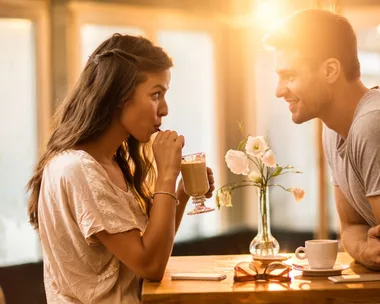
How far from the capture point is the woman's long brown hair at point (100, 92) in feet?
6.42

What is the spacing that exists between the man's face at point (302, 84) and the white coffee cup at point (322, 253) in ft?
1.43

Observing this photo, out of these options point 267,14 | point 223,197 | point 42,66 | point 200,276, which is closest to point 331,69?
point 223,197

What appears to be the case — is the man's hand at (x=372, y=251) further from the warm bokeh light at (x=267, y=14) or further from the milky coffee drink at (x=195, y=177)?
the warm bokeh light at (x=267, y=14)

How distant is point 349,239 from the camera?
6.74 feet

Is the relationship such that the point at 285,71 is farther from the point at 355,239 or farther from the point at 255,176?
the point at 355,239

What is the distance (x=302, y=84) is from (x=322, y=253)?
53 cm

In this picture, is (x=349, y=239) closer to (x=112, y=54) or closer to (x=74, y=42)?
(x=112, y=54)

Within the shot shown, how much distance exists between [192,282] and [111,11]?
122 inches

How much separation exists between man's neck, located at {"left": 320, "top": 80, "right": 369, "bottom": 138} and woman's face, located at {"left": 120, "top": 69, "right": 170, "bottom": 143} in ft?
1.68

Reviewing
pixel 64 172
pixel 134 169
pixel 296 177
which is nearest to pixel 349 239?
pixel 134 169

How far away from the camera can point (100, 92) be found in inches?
77.2

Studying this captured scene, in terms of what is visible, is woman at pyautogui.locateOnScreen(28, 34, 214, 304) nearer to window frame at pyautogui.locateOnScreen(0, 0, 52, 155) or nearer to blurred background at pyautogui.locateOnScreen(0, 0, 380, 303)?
blurred background at pyautogui.locateOnScreen(0, 0, 380, 303)

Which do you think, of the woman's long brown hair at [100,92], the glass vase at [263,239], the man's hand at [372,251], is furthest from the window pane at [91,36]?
the man's hand at [372,251]

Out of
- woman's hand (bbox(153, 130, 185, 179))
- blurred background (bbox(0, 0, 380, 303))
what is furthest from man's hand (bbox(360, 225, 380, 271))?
blurred background (bbox(0, 0, 380, 303))
